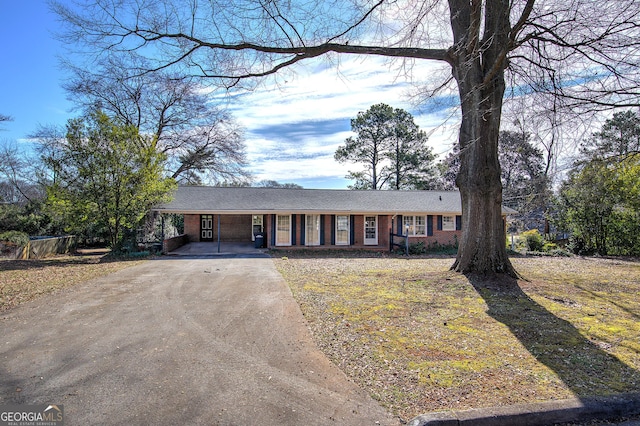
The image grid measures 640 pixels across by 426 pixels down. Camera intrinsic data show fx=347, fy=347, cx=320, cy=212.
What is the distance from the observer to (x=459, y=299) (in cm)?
680

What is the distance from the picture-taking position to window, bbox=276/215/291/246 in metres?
18.9

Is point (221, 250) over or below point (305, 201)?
below

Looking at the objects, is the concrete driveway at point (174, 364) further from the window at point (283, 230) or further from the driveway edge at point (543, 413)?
the window at point (283, 230)

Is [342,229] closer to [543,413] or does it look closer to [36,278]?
[36,278]

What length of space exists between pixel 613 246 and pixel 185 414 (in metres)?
22.6

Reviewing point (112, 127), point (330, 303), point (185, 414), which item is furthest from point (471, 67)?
point (112, 127)

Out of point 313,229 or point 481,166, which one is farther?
point 313,229

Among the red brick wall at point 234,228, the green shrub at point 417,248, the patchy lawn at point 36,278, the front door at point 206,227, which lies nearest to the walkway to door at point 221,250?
the red brick wall at point 234,228

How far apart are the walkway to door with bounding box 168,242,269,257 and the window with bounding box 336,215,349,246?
4.24 metres

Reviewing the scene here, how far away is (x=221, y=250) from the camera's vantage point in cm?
1838

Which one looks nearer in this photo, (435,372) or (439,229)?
(435,372)

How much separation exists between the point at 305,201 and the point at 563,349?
16.4 metres

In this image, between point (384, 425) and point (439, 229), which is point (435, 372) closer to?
point (384, 425)

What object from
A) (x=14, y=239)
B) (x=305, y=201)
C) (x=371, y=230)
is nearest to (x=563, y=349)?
(x=371, y=230)
